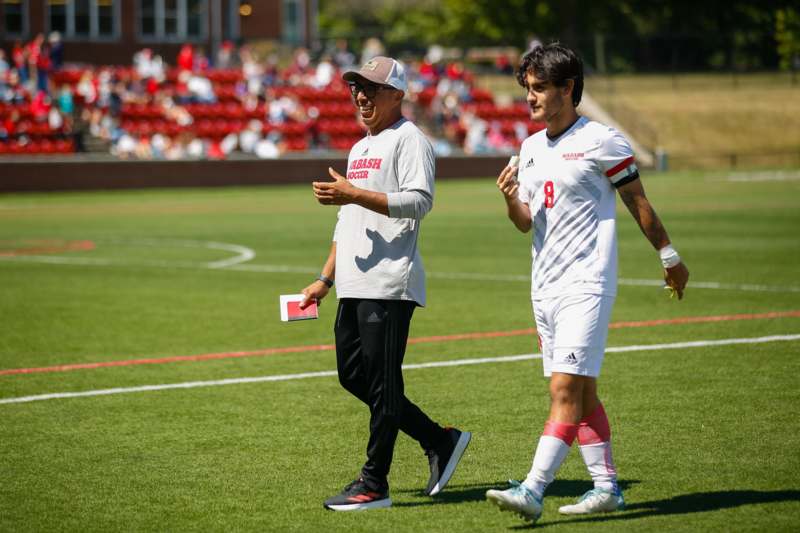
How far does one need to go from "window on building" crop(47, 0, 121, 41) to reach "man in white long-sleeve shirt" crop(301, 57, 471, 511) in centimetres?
4782

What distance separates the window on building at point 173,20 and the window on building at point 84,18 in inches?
52.4

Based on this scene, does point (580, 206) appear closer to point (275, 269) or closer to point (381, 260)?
point (381, 260)

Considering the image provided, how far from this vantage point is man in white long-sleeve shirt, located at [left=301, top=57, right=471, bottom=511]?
5938 mm

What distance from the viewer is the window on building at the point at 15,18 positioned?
49.8 metres

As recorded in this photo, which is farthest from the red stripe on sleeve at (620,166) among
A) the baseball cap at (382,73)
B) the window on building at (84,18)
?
the window on building at (84,18)

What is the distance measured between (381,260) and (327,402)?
2882 millimetres

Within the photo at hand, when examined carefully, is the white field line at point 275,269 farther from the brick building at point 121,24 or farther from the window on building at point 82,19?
the window on building at point 82,19

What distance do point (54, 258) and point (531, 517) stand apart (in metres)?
15.1

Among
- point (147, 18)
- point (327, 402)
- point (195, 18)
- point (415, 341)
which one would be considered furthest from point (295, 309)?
point (195, 18)

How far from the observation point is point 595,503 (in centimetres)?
580

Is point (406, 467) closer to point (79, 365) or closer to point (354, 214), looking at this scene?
point (354, 214)

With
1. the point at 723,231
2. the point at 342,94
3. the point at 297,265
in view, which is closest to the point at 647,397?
the point at 297,265

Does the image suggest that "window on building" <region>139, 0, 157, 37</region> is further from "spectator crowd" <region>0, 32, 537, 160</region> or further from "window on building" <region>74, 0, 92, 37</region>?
"spectator crowd" <region>0, 32, 537, 160</region>

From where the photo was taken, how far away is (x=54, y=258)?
19.2 m
